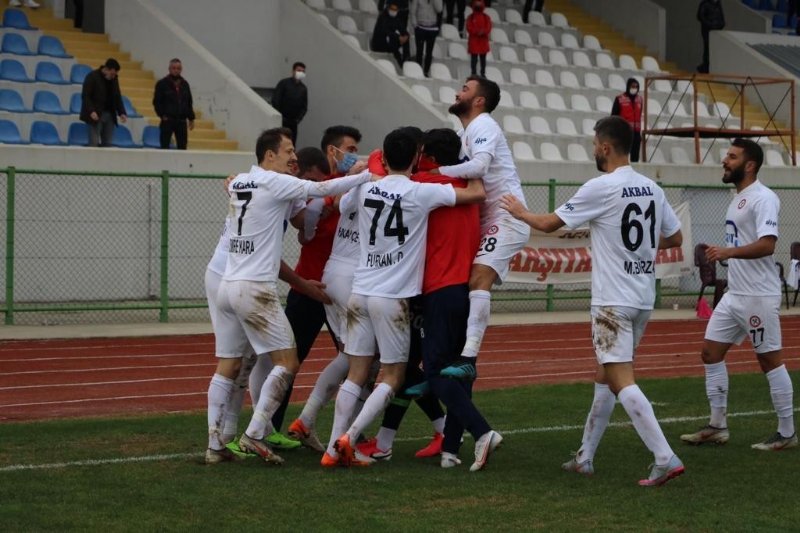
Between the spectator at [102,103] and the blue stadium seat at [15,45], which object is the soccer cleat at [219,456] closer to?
the spectator at [102,103]

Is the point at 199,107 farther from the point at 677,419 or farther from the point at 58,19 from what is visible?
the point at 677,419

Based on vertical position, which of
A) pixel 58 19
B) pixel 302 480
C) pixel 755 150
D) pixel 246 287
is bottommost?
pixel 302 480

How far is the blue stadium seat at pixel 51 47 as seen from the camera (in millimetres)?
24312

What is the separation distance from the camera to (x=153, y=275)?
785 inches

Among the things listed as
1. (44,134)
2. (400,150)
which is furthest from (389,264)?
(44,134)

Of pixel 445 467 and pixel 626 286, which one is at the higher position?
pixel 626 286

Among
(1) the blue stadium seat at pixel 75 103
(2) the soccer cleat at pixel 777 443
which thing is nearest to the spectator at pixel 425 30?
(1) the blue stadium seat at pixel 75 103

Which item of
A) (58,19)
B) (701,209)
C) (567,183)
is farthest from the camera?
(58,19)

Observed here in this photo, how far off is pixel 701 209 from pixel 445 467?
15759 mm

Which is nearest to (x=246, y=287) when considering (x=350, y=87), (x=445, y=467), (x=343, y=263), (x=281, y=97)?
(x=343, y=263)

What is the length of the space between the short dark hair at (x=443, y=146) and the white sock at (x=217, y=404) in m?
1.97

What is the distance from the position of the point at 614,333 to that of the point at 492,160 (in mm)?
1448

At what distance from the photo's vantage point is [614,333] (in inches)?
324

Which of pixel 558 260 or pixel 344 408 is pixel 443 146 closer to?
pixel 344 408
